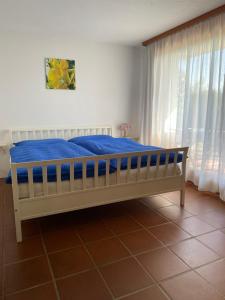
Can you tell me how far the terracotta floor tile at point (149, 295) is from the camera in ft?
4.90

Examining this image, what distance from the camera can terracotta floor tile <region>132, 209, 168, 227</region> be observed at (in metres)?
2.45

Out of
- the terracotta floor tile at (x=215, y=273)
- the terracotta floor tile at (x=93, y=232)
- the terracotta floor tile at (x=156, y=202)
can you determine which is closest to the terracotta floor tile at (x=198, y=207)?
the terracotta floor tile at (x=156, y=202)

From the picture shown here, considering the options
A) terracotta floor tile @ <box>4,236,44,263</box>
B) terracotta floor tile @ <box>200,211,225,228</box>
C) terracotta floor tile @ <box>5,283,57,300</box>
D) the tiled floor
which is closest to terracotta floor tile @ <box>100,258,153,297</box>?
the tiled floor

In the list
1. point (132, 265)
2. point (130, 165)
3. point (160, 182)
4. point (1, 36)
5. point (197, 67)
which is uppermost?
point (1, 36)

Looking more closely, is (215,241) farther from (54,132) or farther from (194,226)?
(54,132)

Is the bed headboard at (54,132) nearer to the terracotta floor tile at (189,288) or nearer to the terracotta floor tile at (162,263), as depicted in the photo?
the terracotta floor tile at (162,263)

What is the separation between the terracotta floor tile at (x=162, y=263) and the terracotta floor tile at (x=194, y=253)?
0.23ft

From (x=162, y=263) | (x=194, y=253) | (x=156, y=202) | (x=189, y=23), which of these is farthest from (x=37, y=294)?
(x=189, y=23)

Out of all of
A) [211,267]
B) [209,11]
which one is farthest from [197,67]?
[211,267]

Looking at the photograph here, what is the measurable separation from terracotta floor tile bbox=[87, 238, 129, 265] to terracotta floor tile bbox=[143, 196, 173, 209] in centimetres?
89

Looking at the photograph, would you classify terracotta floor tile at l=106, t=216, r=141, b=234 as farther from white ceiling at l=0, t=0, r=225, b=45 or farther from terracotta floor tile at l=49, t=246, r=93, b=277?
white ceiling at l=0, t=0, r=225, b=45

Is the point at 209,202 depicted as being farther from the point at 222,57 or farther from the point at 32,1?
the point at 32,1

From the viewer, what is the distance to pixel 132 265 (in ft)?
5.91

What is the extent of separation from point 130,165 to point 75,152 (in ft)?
2.62
